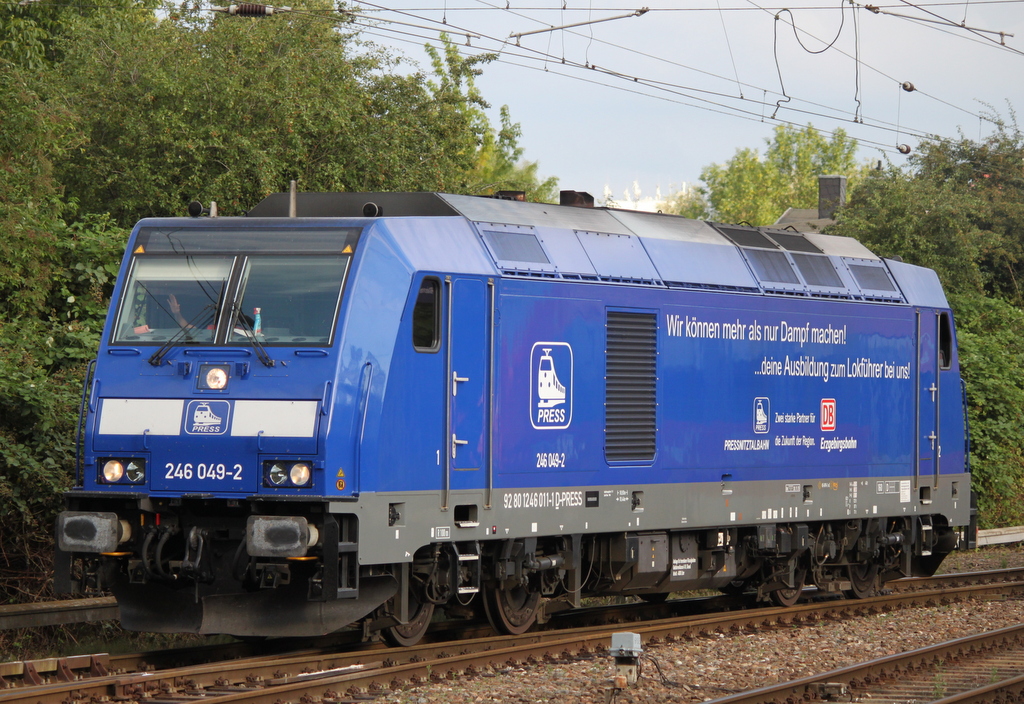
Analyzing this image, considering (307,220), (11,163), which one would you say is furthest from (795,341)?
(11,163)

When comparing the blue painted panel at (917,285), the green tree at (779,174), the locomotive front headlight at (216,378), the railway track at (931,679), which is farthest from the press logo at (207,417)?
the green tree at (779,174)

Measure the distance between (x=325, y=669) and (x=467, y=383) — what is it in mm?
2508

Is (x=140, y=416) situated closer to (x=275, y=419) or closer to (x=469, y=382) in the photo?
(x=275, y=419)

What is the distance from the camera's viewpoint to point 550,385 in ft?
38.2

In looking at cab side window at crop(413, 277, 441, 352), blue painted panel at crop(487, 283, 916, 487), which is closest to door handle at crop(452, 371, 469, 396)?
cab side window at crop(413, 277, 441, 352)

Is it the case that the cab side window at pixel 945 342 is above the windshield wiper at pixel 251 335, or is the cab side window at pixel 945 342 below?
above

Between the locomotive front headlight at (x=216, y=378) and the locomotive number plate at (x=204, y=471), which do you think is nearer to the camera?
the locomotive number plate at (x=204, y=471)

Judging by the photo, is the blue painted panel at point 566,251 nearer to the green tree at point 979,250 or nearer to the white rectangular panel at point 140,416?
the white rectangular panel at point 140,416

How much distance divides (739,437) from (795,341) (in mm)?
1439

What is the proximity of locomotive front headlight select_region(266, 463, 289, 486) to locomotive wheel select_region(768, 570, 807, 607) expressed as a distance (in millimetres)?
7525

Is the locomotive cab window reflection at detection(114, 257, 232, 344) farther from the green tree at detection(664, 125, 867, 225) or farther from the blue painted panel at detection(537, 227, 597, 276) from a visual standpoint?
the green tree at detection(664, 125, 867, 225)

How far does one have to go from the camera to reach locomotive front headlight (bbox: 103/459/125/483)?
394 inches

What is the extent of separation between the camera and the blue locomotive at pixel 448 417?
32.1ft

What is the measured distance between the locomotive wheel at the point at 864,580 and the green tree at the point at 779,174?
256 feet
